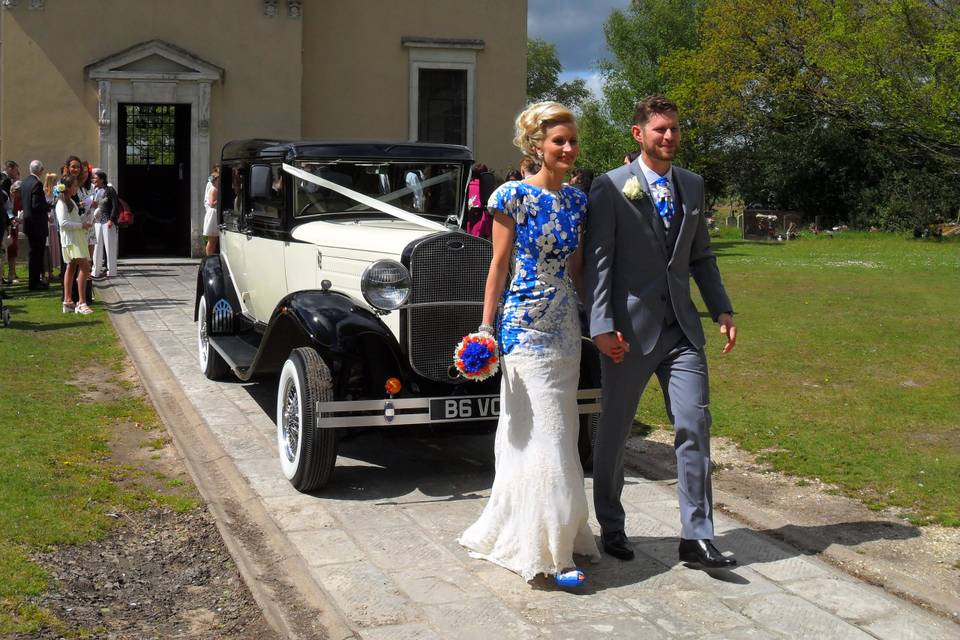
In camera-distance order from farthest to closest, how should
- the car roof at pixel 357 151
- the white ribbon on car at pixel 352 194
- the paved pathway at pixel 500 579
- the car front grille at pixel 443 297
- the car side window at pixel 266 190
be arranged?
the car side window at pixel 266 190 < the car roof at pixel 357 151 < the white ribbon on car at pixel 352 194 < the car front grille at pixel 443 297 < the paved pathway at pixel 500 579

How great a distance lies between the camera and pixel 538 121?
490cm

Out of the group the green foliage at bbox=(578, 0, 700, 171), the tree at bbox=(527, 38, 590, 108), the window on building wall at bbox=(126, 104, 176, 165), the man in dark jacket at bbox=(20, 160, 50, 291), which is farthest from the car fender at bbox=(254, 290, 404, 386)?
the tree at bbox=(527, 38, 590, 108)

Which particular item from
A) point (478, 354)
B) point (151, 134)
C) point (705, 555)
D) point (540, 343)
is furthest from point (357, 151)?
point (151, 134)

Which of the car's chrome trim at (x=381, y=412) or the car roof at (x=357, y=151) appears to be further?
the car roof at (x=357, y=151)

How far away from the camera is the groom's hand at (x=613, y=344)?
4.95m

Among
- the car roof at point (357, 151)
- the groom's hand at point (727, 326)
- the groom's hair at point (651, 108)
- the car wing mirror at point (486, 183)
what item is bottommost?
the groom's hand at point (727, 326)

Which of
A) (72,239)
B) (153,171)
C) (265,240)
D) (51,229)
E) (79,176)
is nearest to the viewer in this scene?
(265,240)

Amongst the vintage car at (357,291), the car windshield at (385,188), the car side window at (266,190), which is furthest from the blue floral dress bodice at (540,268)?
the car side window at (266,190)

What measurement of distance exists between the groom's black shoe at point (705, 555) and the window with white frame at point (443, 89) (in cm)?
1911

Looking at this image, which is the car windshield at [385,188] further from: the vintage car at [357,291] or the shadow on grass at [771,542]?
the shadow on grass at [771,542]

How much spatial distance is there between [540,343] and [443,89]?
19.6 meters

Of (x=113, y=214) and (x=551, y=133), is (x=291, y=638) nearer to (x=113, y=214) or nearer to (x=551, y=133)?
(x=551, y=133)

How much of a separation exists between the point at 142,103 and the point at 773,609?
62.6ft

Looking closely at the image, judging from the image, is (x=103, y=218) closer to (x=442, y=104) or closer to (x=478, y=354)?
(x=442, y=104)
